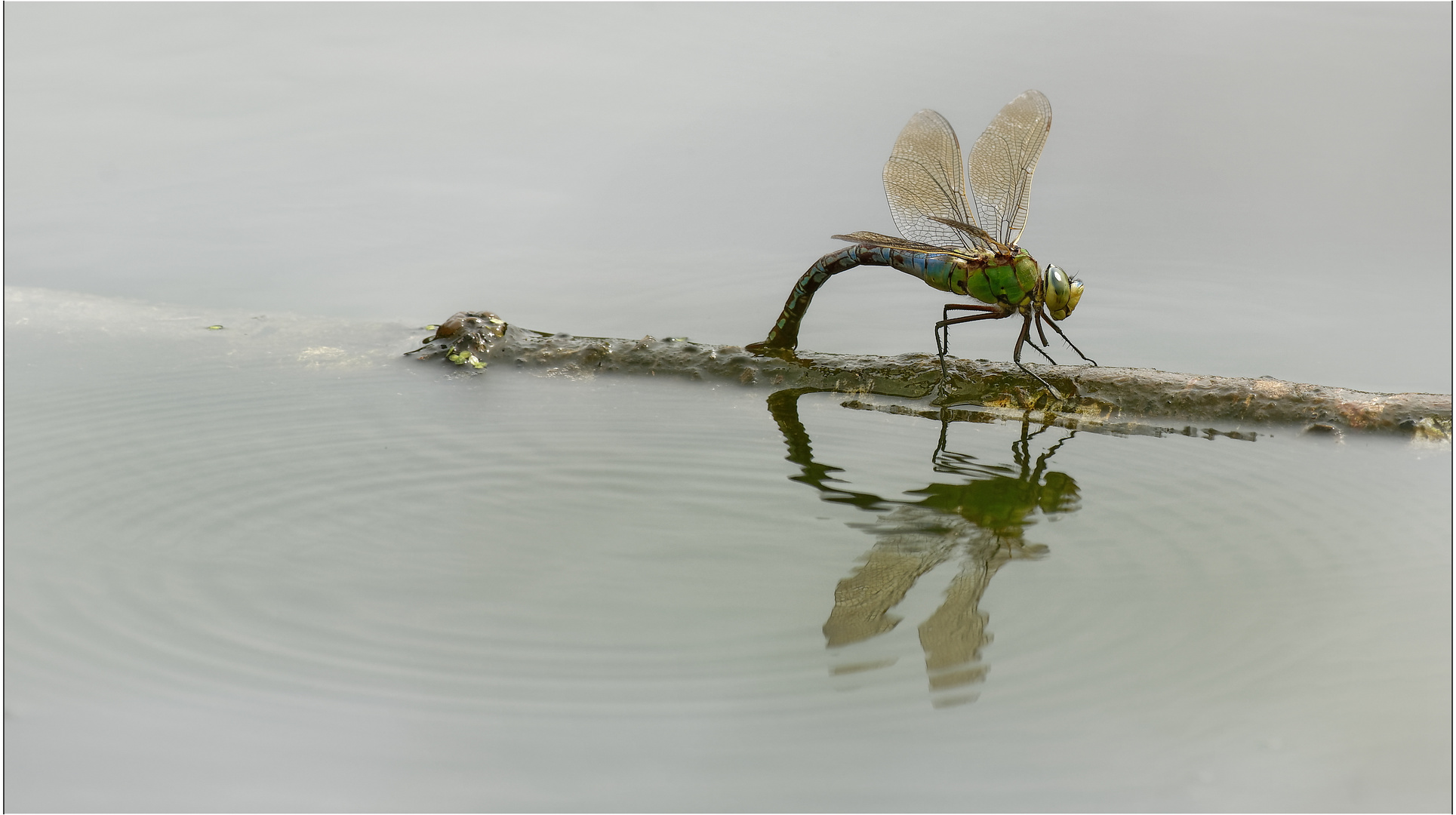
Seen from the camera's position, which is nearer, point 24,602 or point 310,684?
point 310,684

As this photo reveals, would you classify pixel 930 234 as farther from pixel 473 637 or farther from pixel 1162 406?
pixel 473 637

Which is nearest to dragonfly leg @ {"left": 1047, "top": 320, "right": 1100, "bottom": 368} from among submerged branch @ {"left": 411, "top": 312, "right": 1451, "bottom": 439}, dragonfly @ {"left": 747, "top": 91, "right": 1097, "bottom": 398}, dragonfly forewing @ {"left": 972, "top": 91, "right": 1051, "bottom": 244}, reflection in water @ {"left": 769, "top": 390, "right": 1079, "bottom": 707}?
dragonfly @ {"left": 747, "top": 91, "right": 1097, "bottom": 398}

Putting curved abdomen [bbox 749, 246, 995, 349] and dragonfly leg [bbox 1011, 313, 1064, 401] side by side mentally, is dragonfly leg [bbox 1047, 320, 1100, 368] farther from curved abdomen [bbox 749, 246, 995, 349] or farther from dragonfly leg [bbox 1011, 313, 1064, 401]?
curved abdomen [bbox 749, 246, 995, 349]

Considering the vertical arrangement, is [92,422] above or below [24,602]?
above

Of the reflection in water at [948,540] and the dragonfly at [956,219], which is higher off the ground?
the dragonfly at [956,219]

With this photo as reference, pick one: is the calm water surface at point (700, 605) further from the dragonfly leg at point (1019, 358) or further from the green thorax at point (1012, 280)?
the green thorax at point (1012, 280)

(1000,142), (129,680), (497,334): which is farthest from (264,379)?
(1000,142)

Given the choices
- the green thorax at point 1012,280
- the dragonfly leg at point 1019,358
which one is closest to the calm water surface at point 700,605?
the dragonfly leg at point 1019,358

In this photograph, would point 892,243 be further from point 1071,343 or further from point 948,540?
point 948,540
